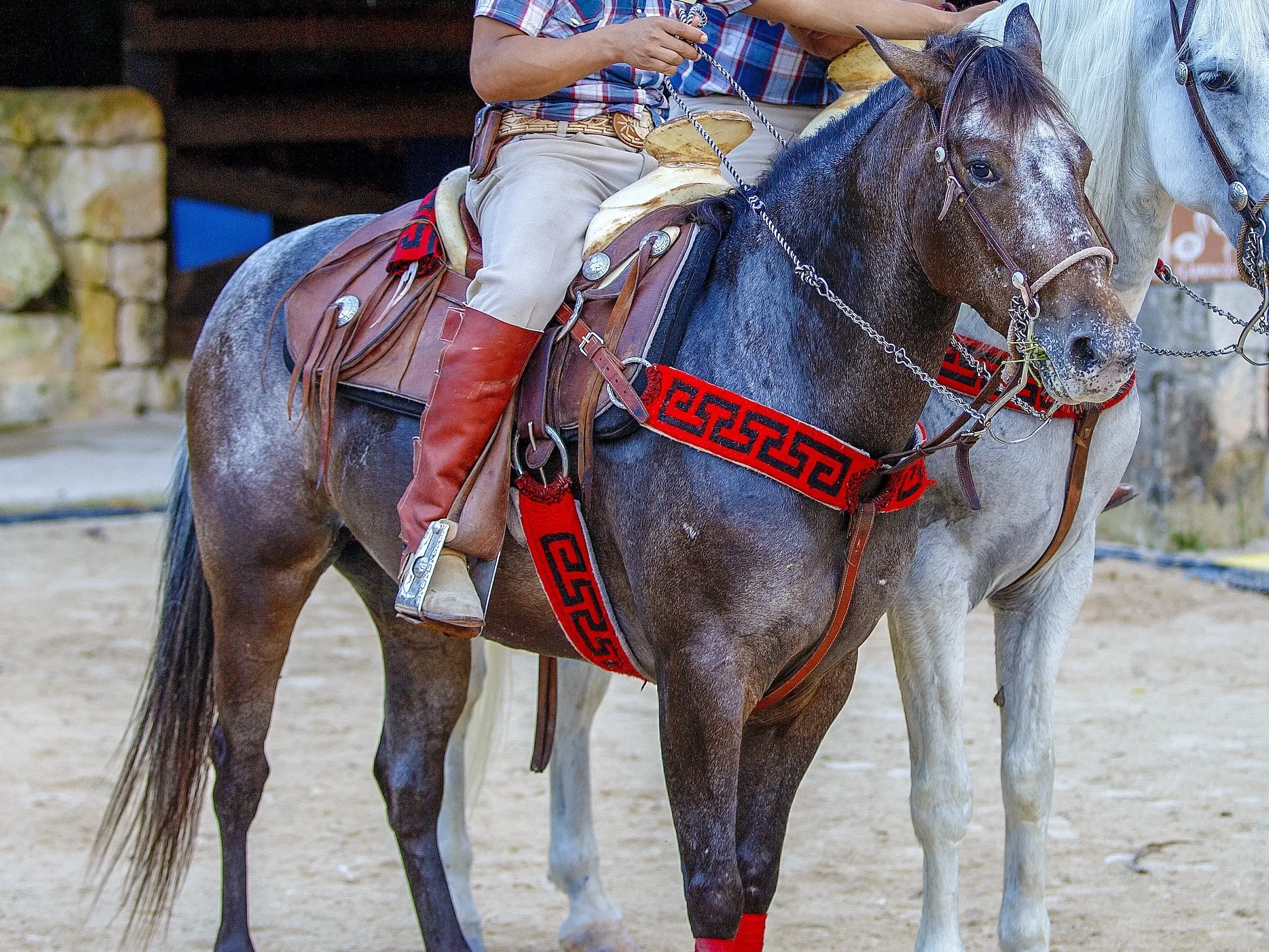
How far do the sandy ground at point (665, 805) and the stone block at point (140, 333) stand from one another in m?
3.87

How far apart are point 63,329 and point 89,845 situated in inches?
252

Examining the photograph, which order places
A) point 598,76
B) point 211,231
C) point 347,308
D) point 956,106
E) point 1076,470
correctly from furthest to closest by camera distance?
1. point 211,231
2. point 347,308
3. point 1076,470
4. point 598,76
5. point 956,106

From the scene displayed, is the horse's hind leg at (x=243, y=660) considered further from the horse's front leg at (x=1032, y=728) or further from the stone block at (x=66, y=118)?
the stone block at (x=66, y=118)

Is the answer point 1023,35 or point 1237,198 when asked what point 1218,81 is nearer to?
point 1237,198

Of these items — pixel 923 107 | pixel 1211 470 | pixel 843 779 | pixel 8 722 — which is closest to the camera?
pixel 923 107

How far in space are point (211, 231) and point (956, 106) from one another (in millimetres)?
9971

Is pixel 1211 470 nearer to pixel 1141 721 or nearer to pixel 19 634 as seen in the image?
pixel 1141 721

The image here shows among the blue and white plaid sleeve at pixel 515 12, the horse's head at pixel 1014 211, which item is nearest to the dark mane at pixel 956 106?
the horse's head at pixel 1014 211

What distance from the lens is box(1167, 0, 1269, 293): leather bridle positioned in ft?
8.36

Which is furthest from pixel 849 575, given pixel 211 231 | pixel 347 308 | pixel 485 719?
pixel 211 231

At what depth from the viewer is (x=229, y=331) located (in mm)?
3314

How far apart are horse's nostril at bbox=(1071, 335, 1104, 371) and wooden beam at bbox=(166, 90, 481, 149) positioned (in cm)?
919

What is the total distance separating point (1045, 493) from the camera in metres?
2.95

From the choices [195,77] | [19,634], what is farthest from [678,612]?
[195,77]
